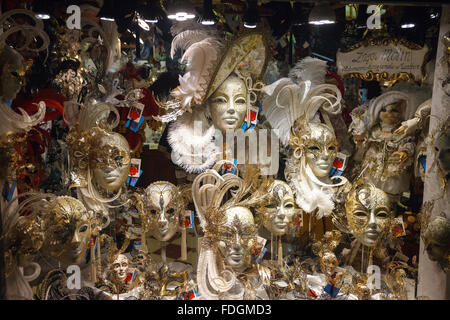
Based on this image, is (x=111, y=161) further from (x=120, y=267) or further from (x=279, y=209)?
(x=279, y=209)

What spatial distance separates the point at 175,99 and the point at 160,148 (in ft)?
1.00

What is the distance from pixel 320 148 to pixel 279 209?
17.8 inches

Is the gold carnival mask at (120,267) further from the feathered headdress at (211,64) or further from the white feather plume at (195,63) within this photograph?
the white feather plume at (195,63)

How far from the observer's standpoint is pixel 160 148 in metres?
2.36

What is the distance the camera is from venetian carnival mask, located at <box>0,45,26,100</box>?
2.17 metres

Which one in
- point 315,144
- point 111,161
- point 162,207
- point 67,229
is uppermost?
point 315,144

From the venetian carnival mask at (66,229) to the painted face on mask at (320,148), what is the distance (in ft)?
4.56

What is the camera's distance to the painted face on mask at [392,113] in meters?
2.44

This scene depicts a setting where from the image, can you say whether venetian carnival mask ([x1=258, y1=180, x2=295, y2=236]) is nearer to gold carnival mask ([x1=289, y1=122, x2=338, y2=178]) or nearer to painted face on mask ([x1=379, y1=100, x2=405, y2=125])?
gold carnival mask ([x1=289, y1=122, x2=338, y2=178])

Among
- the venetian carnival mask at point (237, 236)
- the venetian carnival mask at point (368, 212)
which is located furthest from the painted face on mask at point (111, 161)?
the venetian carnival mask at point (368, 212)

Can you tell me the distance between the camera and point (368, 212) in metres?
2.44

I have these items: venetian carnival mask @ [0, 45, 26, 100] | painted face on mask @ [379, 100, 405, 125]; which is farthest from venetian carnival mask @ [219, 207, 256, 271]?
venetian carnival mask @ [0, 45, 26, 100]

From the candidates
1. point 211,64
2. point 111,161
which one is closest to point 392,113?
point 211,64

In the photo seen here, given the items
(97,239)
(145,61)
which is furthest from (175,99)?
(97,239)
